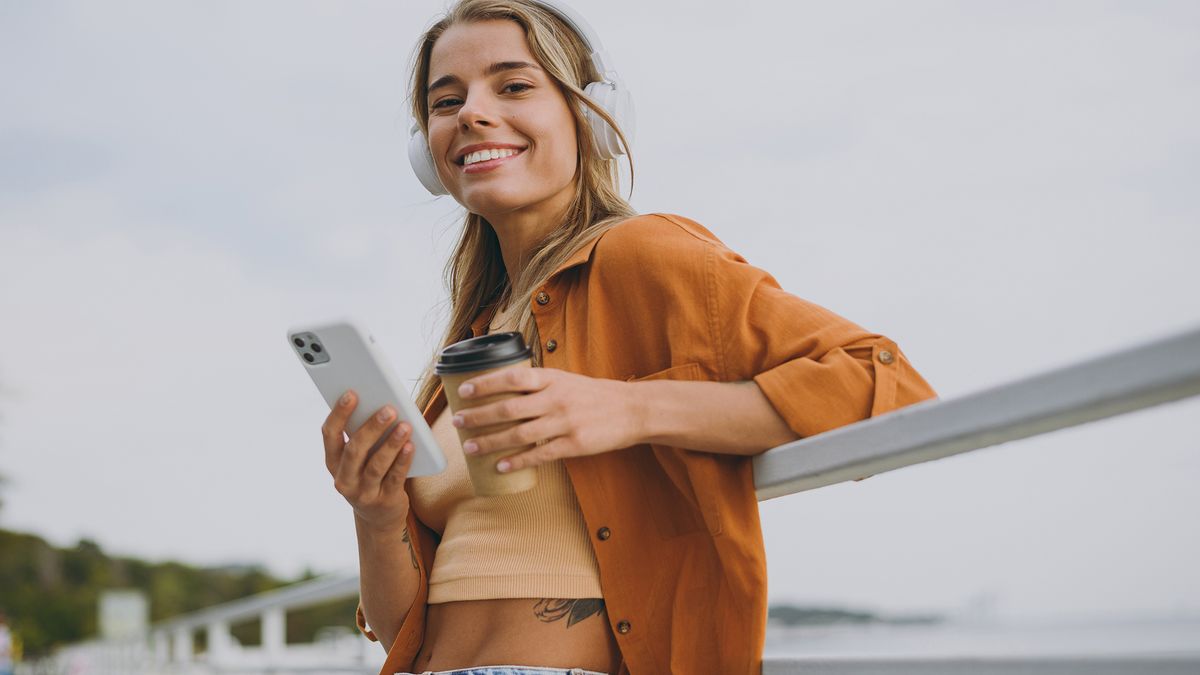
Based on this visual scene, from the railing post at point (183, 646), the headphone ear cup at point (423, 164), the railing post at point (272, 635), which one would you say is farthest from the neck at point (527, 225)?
the railing post at point (183, 646)

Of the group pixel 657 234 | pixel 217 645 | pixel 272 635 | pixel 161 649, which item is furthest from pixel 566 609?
pixel 161 649

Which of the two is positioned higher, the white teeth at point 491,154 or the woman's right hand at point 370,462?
the white teeth at point 491,154

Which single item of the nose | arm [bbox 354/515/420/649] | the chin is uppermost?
the nose

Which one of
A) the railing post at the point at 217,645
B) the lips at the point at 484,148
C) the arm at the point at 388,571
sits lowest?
the arm at the point at 388,571

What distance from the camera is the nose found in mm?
1576

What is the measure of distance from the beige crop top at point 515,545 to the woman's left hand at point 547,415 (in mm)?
242

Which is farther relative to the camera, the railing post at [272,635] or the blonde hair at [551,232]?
the railing post at [272,635]

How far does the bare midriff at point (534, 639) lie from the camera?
1.30m

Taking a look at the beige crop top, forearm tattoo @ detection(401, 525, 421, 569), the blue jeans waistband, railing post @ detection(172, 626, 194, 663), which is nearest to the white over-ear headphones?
the beige crop top

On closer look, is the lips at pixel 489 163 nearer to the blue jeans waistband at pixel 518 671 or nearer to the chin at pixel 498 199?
the chin at pixel 498 199

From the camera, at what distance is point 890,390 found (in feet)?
3.84

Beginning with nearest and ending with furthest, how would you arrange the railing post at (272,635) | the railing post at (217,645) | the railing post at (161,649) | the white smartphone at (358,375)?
the white smartphone at (358,375), the railing post at (272,635), the railing post at (217,645), the railing post at (161,649)

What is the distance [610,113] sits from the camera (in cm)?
165

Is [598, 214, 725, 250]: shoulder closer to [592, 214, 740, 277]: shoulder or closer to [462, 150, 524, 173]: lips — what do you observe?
[592, 214, 740, 277]: shoulder
